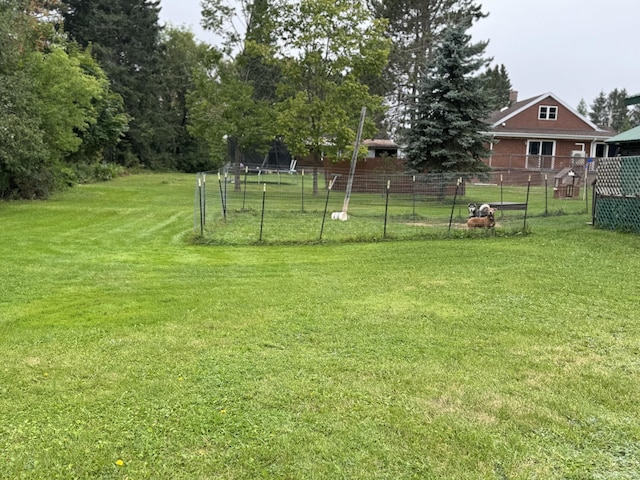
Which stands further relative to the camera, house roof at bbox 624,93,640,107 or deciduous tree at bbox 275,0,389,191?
deciduous tree at bbox 275,0,389,191

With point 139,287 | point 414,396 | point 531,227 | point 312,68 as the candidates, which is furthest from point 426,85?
point 414,396

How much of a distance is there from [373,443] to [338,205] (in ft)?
48.2

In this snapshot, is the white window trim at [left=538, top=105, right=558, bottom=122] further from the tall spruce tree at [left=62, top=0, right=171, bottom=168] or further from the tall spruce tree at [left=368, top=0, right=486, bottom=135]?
the tall spruce tree at [left=62, top=0, right=171, bottom=168]

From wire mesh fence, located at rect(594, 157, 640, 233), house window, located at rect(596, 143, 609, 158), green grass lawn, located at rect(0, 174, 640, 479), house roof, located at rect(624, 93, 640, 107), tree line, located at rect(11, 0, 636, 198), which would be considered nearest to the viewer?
green grass lawn, located at rect(0, 174, 640, 479)

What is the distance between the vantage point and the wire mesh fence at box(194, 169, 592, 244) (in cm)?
1088

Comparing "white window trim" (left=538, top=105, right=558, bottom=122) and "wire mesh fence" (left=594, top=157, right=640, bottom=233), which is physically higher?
"white window trim" (left=538, top=105, right=558, bottom=122)

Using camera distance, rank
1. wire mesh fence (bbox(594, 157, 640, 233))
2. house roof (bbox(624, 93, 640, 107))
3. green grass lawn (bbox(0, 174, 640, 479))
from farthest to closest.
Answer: house roof (bbox(624, 93, 640, 107)) → wire mesh fence (bbox(594, 157, 640, 233)) → green grass lawn (bbox(0, 174, 640, 479))

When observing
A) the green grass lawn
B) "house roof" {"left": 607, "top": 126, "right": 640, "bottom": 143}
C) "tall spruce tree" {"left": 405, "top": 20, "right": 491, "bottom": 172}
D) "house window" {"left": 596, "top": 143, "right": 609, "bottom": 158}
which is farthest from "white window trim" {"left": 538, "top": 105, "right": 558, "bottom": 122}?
the green grass lawn

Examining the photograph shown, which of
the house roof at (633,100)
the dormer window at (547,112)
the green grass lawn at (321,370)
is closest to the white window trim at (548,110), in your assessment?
the dormer window at (547,112)

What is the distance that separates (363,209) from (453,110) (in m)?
6.16

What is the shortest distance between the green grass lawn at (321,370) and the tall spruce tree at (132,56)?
3412cm

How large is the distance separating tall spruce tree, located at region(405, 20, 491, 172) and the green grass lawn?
12.1m

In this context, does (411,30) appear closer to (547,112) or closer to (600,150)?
(547,112)

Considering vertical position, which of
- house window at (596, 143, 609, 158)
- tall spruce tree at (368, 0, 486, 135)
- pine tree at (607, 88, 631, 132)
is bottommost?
house window at (596, 143, 609, 158)
